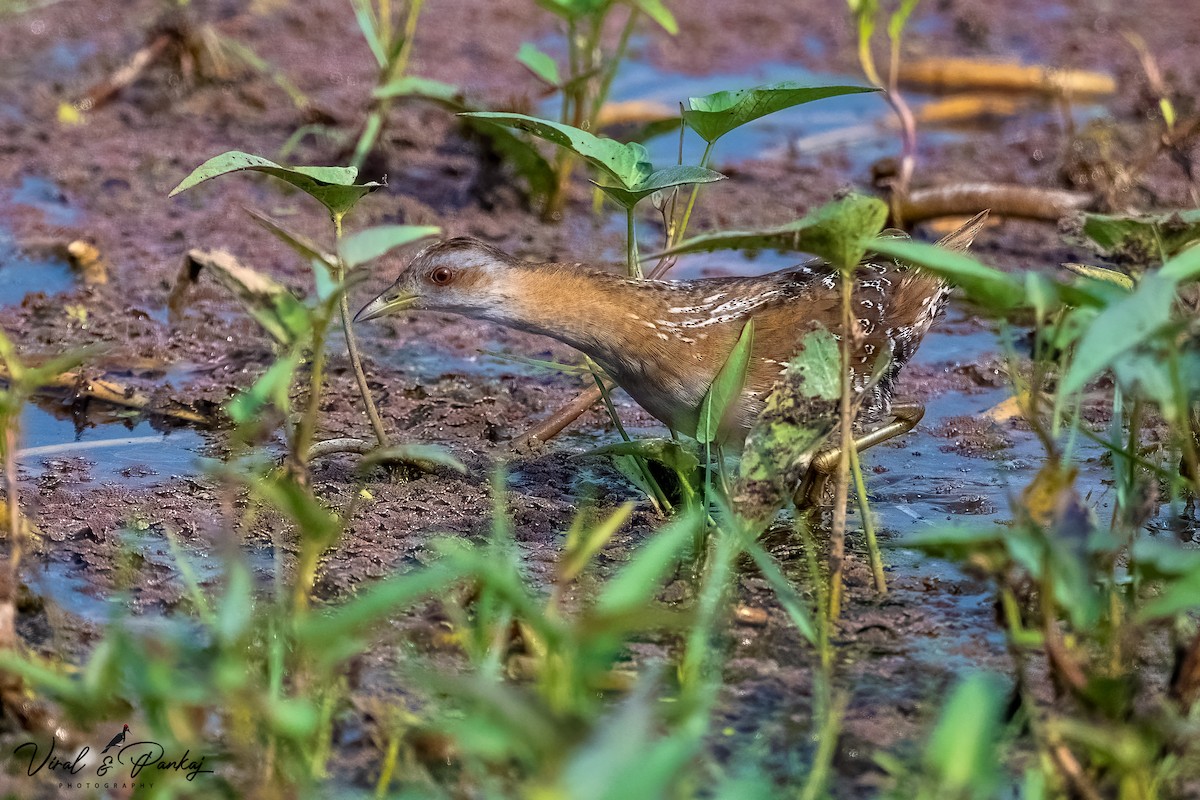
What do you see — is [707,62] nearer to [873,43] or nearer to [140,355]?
[873,43]

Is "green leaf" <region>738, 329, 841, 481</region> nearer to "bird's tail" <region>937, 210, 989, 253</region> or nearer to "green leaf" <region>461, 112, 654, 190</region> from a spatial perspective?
"green leaf" <region>461, 112, 654, 190</region>

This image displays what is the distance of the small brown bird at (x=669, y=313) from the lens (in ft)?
13.1

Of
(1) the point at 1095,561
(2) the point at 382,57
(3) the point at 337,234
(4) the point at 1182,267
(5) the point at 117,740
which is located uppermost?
(2) the point at 382,57

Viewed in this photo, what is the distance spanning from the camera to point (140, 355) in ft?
16.5

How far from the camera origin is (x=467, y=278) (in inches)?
165

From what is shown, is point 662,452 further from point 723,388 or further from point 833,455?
point 833,455

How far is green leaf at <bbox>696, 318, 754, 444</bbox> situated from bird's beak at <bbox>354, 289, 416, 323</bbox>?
1063 millimetres

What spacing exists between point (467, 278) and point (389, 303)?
287 mm

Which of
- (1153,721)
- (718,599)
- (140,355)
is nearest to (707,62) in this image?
(140,355)

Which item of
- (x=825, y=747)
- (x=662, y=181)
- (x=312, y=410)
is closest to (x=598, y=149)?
(x=662, y=181)

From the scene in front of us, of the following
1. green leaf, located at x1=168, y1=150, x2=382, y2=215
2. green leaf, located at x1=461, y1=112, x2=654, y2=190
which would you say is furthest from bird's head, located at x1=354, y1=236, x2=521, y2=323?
green leaf, located at x1=168, y1=150, x2=382, y2=215

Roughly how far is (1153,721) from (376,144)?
488 cm

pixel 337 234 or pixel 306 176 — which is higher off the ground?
pixel 306 176

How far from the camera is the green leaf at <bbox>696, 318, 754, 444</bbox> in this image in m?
3.51
